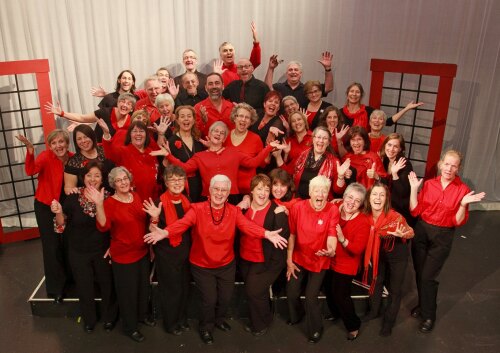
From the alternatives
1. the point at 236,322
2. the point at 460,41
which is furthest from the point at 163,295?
the point at 460,41

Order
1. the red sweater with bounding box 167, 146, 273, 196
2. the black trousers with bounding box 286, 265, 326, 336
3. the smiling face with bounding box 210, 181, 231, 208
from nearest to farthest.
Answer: the smiling face with bounding box 210, 181, 231, 208, the black trousers with bounding box 286, 265, 326, 336, the red sweater with bounding box 167, 146, 273, 196

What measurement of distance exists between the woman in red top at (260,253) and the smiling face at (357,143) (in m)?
1.17

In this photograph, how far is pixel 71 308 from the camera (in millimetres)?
4805

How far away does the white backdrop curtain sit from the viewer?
649 centimetres

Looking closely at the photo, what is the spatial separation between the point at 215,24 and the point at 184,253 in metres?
3.76

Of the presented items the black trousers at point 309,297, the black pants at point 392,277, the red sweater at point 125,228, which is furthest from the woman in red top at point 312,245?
the red sweater at point 125,228

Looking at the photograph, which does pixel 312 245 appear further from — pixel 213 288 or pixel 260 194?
pixel 213 288

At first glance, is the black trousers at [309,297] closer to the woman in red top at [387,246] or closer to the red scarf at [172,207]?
the woman in red top at [387,246]

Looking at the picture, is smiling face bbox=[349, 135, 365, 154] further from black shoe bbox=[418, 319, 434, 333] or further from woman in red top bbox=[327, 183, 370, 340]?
black shoe bbox=[418, 319, 434, 333]

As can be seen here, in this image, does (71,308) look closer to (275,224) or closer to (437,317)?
(275,224)

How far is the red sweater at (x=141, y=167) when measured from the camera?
4766mm

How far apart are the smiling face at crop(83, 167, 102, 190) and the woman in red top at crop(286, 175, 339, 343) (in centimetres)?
165

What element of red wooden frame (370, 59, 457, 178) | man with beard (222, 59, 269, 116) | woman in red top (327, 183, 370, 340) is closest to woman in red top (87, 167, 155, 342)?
woman in red top (327, 183, 370, 340)

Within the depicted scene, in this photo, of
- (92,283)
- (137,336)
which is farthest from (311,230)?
(92,283)
